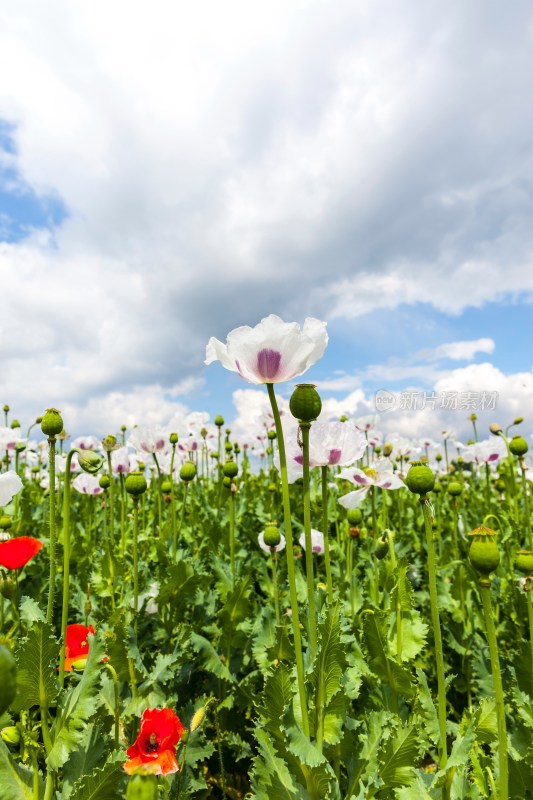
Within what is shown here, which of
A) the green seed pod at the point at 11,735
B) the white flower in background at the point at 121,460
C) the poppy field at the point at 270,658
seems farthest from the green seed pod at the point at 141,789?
the white flower in background at the point at 121,460

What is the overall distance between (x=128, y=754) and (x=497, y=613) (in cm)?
264

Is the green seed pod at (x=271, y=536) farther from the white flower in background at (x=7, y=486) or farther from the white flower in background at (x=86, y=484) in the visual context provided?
the white flower in background at (x=86, y=484)

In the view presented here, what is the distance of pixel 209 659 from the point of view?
8.29ft

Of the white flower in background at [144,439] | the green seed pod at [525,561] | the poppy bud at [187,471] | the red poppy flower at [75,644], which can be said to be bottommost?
the red poppy flower at [75,644]

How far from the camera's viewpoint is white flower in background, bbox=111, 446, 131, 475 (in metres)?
3.91

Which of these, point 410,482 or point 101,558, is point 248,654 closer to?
point 101,558

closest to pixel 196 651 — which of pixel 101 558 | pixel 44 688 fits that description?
pixel 101 558

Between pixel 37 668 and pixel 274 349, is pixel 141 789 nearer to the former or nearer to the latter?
pixel 37 668

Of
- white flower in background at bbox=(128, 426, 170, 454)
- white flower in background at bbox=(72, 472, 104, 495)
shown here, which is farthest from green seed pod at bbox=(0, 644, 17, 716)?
white flower in background at bbox=(72, 472, 104, 495)

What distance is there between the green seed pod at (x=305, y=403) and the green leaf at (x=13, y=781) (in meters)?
1.33

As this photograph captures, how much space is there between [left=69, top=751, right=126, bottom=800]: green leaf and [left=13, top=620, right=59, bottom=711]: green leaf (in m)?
0.25

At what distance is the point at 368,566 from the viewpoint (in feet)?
11.1

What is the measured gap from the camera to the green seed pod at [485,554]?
1.28m

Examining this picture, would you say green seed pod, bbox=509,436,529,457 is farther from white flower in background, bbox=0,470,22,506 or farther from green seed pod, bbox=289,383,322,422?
white flower in background, bbox=0,470,22,506
